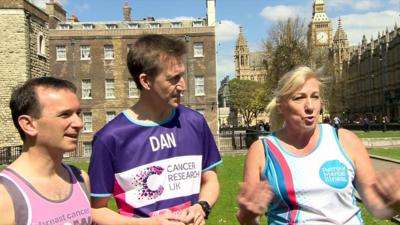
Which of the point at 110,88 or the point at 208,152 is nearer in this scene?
the point at 208,152

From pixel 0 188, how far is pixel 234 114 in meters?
122

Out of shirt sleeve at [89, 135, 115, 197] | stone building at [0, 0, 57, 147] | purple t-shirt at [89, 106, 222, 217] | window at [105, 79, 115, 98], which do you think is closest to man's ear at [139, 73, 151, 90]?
purple t-shirt at [89, 106, 222, 217]

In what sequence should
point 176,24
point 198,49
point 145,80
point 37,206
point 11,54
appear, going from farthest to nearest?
1. point 176,24
2. point 198,49
3. point 11,54
4. point 145,80
5. point 37,206

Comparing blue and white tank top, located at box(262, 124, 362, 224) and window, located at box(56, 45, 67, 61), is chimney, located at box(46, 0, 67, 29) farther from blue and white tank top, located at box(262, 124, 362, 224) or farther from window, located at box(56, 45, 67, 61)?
blue and white tank top, located at box(262, 124, 362, 224)

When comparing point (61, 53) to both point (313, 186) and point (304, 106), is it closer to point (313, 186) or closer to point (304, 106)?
point (304, 106)

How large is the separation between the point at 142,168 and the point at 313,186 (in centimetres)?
109

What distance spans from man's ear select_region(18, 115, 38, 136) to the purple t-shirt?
17.8 inches

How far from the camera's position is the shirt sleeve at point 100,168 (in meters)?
3.10

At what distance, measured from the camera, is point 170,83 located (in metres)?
3.15

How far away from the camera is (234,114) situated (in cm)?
12450

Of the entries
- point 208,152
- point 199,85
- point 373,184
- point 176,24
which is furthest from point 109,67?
point 373,184

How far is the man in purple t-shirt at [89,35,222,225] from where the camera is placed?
3.11m

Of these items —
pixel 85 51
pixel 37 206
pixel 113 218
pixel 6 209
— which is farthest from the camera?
pixel 85 51

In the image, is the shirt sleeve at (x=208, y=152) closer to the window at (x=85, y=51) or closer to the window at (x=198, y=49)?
the window at (x=198, y=49)
